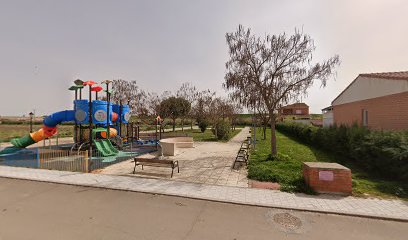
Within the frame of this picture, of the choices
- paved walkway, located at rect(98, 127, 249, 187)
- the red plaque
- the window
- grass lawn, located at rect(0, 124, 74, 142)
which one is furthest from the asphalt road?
grass lawn, located at rect(0, 124, 74, 142)

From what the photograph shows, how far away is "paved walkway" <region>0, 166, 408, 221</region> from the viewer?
208 inches

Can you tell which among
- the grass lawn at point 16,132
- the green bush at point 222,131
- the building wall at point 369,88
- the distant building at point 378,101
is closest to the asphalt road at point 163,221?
the distant building at point 378,101

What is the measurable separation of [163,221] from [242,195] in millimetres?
2602

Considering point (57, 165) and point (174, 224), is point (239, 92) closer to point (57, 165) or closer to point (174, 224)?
point (174, 224)

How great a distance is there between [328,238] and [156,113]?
34384 mm

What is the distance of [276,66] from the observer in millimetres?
10992

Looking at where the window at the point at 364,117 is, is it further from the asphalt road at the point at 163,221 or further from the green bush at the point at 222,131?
A: the asphalt road at the point at 163,221

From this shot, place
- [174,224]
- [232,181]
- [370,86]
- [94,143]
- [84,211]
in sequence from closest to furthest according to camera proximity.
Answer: [174,224] < [84,211] < [232,181] < [94,143] < [370,86]

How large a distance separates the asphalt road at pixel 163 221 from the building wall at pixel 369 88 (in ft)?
32.0

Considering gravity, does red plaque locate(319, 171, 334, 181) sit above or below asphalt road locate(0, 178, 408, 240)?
above

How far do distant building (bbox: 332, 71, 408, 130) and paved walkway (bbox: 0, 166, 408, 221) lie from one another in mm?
7724

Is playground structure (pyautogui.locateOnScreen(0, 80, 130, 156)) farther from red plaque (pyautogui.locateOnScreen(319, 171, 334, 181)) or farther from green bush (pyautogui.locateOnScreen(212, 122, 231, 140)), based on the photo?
red plaque (pyautogui.locateOnScreen(319, 171, 334, 181))

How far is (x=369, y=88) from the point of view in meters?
14.3

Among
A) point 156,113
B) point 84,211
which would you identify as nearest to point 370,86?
point 84,211
